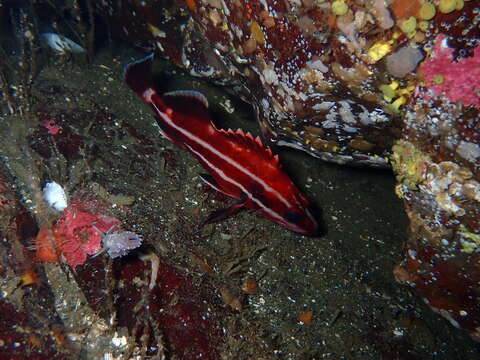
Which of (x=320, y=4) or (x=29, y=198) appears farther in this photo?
(x=29, y=198)

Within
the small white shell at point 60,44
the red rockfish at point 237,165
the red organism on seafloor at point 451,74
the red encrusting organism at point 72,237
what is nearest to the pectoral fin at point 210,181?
the red rockfish at point 237,165

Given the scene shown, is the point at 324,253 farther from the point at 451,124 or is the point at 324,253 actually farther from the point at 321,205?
the point at 451,124

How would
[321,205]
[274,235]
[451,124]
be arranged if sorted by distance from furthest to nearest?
[321,205], [274,235], [451,124]

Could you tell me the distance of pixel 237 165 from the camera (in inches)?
141

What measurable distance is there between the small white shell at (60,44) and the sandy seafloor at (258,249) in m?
0.22

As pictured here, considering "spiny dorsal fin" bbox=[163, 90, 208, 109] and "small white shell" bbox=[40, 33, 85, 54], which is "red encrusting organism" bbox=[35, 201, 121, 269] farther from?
"small white shell" bbox=[40, 33, 85, 54]

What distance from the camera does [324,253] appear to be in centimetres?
387

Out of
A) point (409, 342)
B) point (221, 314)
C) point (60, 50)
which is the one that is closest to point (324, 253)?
point (409, 342)

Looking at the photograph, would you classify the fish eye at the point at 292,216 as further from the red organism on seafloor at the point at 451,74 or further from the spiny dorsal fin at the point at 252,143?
the red organism on seafloor at the point at 451,74

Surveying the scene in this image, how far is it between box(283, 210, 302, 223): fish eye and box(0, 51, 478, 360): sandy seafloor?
347 millimetres

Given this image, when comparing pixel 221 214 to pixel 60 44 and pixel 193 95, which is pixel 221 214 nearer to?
pixel 193 95

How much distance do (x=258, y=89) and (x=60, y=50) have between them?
10.5 feet

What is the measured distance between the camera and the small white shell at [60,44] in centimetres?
462

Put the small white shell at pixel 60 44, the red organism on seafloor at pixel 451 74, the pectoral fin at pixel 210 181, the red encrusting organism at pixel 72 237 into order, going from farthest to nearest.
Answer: the small white shell at pixel 60 44 → the pectoral fin at pixel 210 181 → the red encrusting organism at pixel 72 237 → the red organism on seafloor at pixel 451 74
